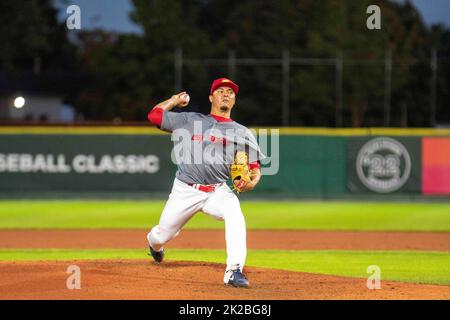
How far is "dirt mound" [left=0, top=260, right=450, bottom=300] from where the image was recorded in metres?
7.09

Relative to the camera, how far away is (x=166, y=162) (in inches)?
795

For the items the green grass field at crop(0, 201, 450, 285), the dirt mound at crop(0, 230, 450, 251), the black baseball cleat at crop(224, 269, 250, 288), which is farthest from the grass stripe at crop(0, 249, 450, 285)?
the black baseball cleat at crop(224, 269, 250, 288)

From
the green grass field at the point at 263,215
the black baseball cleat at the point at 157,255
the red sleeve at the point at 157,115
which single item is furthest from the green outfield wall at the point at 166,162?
the red sleeve at the point at 157,115

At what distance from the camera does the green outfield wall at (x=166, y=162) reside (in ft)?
65.7

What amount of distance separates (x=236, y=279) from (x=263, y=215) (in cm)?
999

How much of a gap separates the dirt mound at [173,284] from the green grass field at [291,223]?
983 millimetres

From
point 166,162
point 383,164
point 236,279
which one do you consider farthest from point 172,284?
point 383,164

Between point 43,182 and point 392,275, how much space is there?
41.4 feet

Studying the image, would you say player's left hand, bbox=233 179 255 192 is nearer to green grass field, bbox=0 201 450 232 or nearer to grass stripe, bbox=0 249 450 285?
grass stripe, bbox=0 249 450 285

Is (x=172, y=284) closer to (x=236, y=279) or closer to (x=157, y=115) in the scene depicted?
(x=236, y=279)

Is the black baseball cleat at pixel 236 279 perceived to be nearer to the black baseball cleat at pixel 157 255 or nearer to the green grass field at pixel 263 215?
the black baseball cleat at pixel 157 255

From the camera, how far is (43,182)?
20344 millimetres
